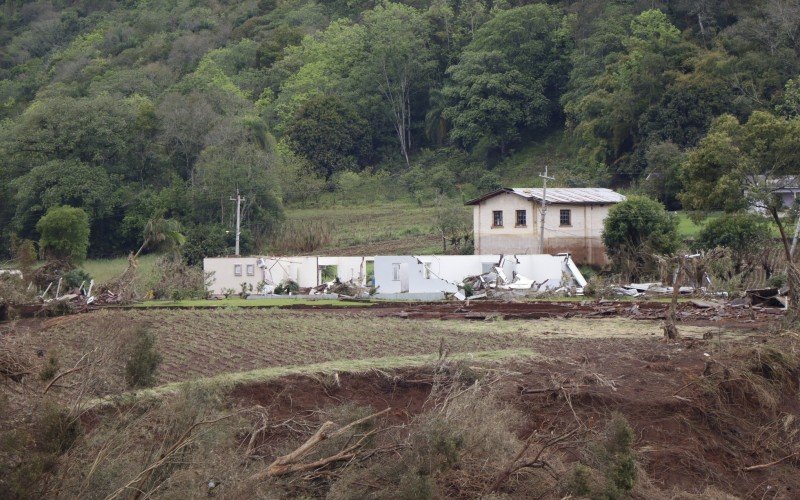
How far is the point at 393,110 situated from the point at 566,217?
3217 centimetres

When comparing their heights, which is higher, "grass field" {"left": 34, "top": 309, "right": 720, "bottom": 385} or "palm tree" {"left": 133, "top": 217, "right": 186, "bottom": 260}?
"palm tree" {"left": 133, "top": 217, "right": 186, "bottom": 260}

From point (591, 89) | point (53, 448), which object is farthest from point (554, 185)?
point (53, 448)

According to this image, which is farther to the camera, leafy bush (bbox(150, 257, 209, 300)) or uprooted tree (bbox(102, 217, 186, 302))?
leafy bush (bbox(150, 257, 209, 300))

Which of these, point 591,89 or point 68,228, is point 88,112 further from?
point 591,89

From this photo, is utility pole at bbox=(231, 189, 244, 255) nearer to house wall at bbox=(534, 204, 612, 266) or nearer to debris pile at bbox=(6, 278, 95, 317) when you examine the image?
debris pile at bbox=(6, 278, 95, 317)

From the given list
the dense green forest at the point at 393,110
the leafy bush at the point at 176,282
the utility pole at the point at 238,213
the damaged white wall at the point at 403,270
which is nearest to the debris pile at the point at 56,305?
the leafy bush at the point at 176,282

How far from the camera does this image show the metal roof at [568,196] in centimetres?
4606

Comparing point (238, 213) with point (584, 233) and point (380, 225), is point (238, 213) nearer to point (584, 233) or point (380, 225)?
point (380, 225)

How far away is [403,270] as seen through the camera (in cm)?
3825

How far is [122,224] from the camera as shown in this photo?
56969 millimetres

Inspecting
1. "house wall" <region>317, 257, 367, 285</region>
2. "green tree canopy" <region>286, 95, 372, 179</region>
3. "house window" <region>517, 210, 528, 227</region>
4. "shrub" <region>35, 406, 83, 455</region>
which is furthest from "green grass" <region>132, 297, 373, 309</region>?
"green tree canopy" <region>286, 95, 372, 179</region>

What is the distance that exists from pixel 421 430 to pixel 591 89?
57.4m

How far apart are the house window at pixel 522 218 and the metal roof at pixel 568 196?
81cm

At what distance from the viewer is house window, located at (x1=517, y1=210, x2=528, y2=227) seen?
4725 cm
